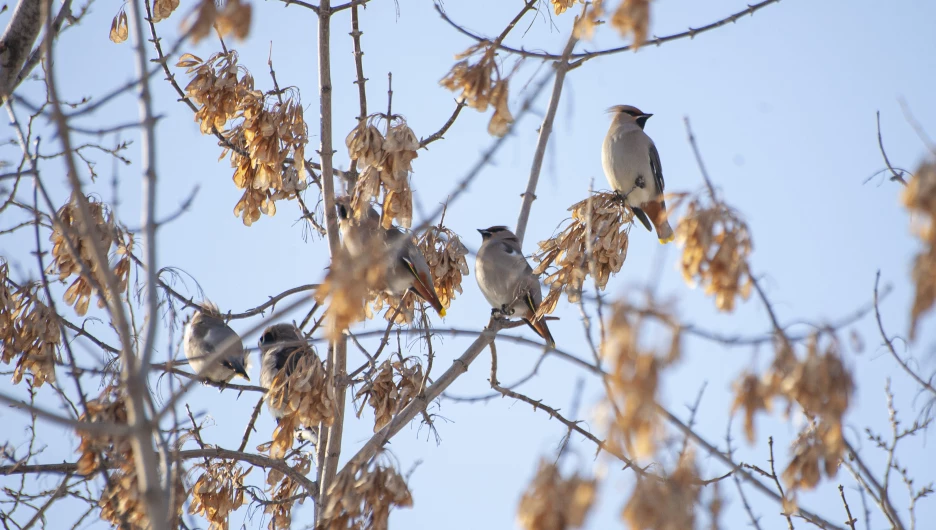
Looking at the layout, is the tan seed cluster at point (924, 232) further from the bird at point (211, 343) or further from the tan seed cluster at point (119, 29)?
the bird at point (211, 343)

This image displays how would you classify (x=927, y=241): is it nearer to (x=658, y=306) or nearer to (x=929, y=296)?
(x=929, y=296)

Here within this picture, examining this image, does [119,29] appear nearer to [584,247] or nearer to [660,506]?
[584,247]

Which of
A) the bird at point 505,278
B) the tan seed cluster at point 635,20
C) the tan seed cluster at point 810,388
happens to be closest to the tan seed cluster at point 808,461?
the tan seed cluster at point 810,388

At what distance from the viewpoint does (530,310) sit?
21.4 feet

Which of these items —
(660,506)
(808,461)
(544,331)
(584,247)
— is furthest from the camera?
(544,331)

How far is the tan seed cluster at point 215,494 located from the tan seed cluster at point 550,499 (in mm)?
2856

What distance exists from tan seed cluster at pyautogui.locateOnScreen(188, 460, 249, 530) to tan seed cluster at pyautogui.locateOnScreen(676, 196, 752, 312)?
9.93 ft

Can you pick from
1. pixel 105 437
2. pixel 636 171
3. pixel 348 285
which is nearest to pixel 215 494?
pixel 105 437

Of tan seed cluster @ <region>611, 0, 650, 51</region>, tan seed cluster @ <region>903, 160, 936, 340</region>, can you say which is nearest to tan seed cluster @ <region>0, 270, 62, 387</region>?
tan seed cluster @ <region>611, 0, 650, 51</region>

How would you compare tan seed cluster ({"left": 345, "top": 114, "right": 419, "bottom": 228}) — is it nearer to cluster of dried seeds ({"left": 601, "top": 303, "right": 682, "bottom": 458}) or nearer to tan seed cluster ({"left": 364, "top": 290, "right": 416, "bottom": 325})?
tan seed cluster ({"left": 364, "top": 290, "right": 416, "bottom": 325})

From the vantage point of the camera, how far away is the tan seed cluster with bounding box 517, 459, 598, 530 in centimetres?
234

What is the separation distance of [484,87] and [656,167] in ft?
15.6

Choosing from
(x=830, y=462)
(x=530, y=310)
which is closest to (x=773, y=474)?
(x=830, y=462)

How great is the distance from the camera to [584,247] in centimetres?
477
